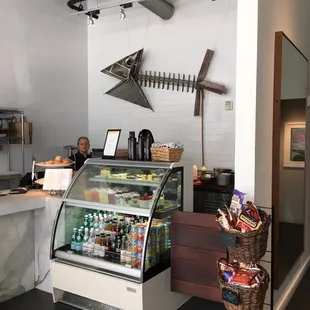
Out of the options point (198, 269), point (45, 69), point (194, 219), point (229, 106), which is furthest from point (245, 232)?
point (45, 69)

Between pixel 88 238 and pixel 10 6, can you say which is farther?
pixel 10 6

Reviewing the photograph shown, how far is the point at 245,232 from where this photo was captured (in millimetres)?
1971

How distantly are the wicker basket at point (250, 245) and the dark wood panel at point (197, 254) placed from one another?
52cm

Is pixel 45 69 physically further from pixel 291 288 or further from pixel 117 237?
pixel 291 288

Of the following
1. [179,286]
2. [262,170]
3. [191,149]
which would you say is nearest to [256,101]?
[262,170]

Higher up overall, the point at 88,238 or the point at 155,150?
the point at 155,150

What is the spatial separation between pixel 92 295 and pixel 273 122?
1.99m

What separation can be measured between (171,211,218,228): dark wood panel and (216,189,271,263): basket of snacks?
0.49 m

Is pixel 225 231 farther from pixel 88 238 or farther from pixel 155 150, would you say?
pixel 88 238

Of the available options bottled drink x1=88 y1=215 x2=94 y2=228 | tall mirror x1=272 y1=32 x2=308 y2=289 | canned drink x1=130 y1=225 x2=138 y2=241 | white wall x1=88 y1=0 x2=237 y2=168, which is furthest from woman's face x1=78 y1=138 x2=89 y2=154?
tall mirror x1=272 y1=32 x2=308 y2=289

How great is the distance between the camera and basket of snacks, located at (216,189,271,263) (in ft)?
6.50

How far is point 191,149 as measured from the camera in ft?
17.4

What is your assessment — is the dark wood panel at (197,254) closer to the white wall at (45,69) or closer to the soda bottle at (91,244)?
the soda bottle at (91,244)

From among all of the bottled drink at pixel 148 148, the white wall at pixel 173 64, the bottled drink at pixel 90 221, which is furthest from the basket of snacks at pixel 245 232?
the white wall at pixel 173 64
